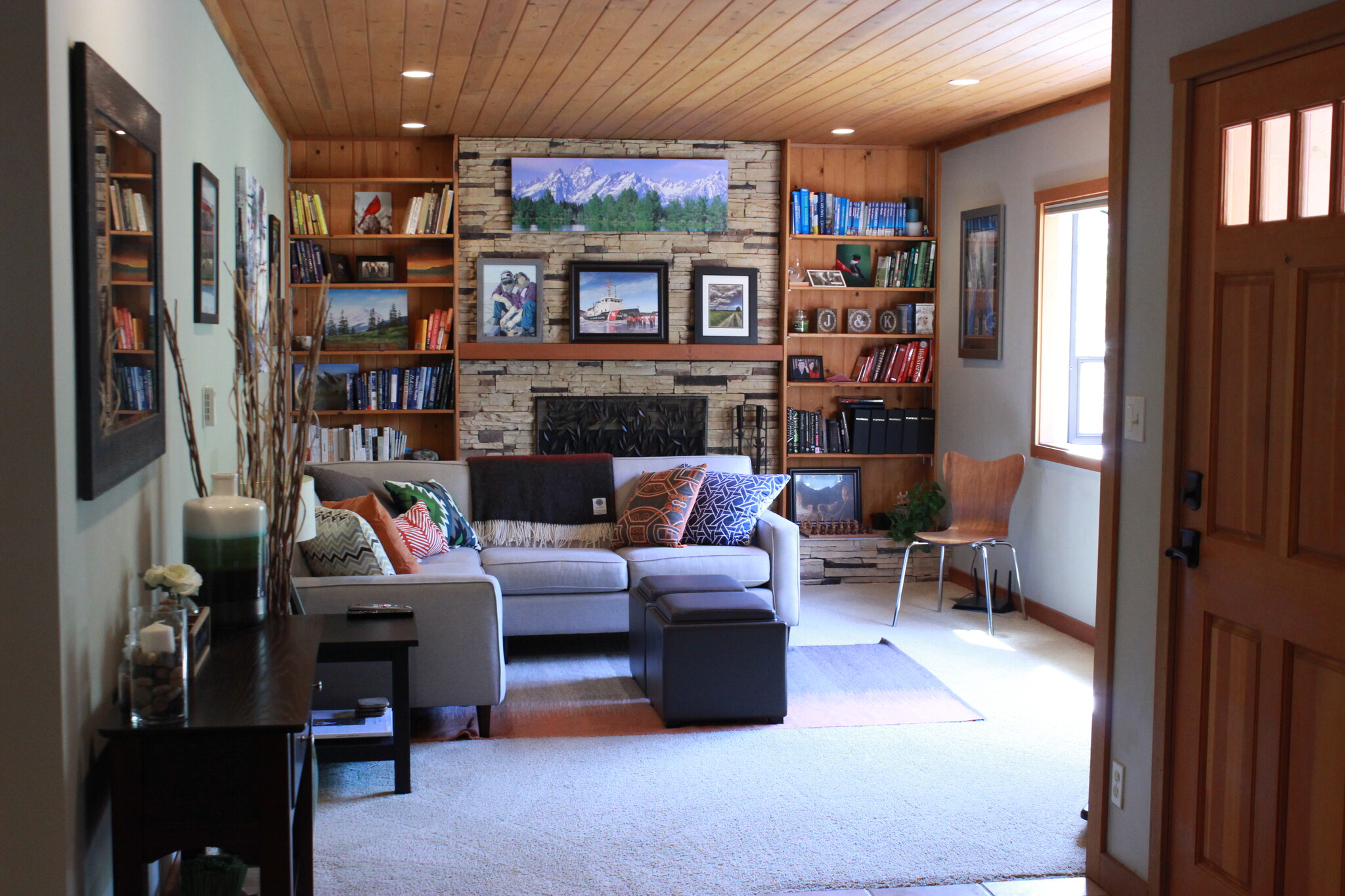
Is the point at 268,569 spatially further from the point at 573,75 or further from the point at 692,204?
the point at 692,204

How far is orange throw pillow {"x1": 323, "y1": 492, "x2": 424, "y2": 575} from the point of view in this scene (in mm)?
4559

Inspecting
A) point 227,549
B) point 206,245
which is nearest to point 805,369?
point 206,245

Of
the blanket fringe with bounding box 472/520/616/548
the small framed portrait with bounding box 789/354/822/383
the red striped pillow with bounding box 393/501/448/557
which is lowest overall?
Answer: the blanket fringe with bounding box 472/520/616/548

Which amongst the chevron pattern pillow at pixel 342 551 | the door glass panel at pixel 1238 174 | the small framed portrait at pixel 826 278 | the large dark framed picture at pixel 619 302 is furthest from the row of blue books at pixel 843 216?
Result: the door glass panel at pixel 1238 174

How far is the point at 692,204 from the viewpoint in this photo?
705 cm

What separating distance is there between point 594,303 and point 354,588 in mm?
3278

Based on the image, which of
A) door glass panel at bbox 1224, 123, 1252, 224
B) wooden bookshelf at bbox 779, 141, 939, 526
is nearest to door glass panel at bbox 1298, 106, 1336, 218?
door glass panel at bbox 1224, 123, 1252, 224

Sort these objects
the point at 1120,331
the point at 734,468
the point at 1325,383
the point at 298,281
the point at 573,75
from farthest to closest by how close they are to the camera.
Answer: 1. the point at 298,281
2. the point at 734,468
3. the point at 573,75
4. the point at 1120,331
5. the point at 1325,383

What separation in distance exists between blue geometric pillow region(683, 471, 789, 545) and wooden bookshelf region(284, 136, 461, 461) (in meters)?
1.89

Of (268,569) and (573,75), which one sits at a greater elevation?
(573,75)

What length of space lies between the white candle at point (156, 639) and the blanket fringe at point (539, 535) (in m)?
3.50

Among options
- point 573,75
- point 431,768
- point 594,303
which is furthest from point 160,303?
point 594,303

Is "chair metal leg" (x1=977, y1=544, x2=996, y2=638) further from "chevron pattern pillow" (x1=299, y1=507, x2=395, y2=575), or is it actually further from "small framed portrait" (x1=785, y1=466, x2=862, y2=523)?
"chevron pattern pillow" (x1=299, y1=507, x2=395, y2=575)

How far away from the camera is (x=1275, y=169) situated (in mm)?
2457
